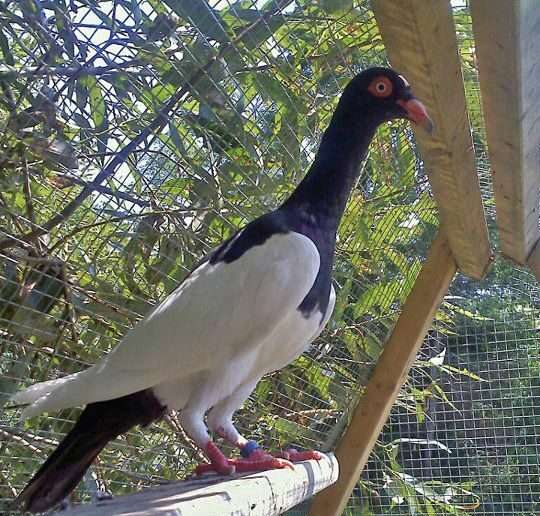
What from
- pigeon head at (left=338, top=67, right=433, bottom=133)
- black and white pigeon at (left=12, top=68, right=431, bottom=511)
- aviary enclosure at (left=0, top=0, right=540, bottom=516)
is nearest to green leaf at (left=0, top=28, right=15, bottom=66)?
aviary enclosure at (left=0, top=0, right=540, bottom=516)

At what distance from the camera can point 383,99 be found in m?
0.86

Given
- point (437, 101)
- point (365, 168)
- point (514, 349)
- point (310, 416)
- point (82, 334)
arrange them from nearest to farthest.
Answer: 1. point (437, 101)
2. point (82, 334)
3. point (365, 168)
4. point (310, 416)
5. point (514, 349)

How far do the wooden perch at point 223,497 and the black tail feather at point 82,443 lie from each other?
60mm

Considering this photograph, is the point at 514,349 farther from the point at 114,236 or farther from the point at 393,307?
the point at 114,236

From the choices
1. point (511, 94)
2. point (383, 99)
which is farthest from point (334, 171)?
point (511, 94)

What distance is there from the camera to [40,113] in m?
0.71

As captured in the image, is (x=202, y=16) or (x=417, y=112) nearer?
(x=202, y=16)

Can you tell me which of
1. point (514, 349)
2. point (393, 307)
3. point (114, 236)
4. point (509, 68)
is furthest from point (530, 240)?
point (114, 236)

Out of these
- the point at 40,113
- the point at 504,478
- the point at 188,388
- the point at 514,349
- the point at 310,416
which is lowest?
the point at 504,478

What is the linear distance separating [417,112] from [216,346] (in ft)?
1.14

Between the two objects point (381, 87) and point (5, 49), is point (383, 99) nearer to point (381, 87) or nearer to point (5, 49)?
point (381, 87)

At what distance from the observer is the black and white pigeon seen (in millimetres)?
734

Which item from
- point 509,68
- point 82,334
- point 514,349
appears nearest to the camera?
point 509,68

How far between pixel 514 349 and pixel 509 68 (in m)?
1.10
